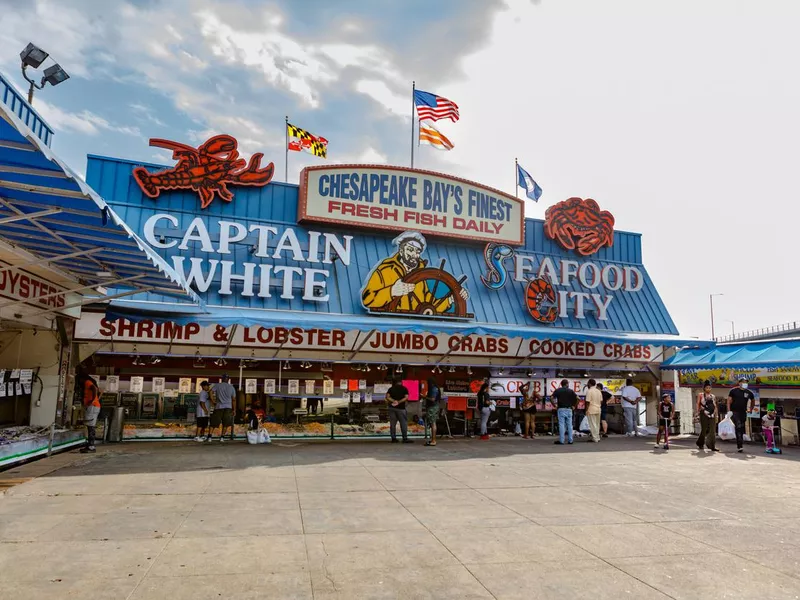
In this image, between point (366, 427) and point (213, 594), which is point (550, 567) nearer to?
point (213, 594)

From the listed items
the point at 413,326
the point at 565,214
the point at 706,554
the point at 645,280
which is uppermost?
the point at 565,214

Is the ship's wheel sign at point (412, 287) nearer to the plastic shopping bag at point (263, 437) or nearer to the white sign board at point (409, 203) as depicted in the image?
the white sign board at point (409, 203)

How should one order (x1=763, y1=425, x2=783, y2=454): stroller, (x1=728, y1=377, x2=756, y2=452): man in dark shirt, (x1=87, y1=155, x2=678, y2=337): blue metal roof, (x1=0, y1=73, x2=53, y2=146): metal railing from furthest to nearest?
1. (x1=87, y1=155, x2=678, y2=337): blue metal roof
2. (x1=728, y1=377, x2=756, y2=452): man in dark shirt
3. (x1=763, y1=425, x2=783, y2=454): stroller
4. (x1=0, y1=73, x2=53, y2=146): metal railing

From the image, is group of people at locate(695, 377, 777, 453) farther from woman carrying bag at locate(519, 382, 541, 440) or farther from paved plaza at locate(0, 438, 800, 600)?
woman carrying bag at locate(519, 382, 541, 440)

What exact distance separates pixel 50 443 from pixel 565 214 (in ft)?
60.5

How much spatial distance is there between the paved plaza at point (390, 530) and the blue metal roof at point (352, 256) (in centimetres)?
628

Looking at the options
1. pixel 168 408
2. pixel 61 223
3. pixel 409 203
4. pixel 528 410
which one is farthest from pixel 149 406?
pixel 528 410

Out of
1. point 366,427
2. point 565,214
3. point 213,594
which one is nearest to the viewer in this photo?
point 213,594

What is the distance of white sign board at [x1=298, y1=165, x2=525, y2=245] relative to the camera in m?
18.8

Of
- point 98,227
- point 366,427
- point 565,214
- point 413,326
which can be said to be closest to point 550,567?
point 98,227

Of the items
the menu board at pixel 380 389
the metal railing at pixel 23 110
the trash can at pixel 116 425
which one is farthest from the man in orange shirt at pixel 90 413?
the menu board at pixel 380 389

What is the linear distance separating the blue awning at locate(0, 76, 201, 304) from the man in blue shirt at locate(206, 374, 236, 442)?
3.03 m

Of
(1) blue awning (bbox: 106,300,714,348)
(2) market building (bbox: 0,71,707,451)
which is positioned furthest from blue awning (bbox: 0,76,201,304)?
(1) blue awning (bbox: 106,300,714,348)

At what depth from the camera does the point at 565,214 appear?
22.3 metres
